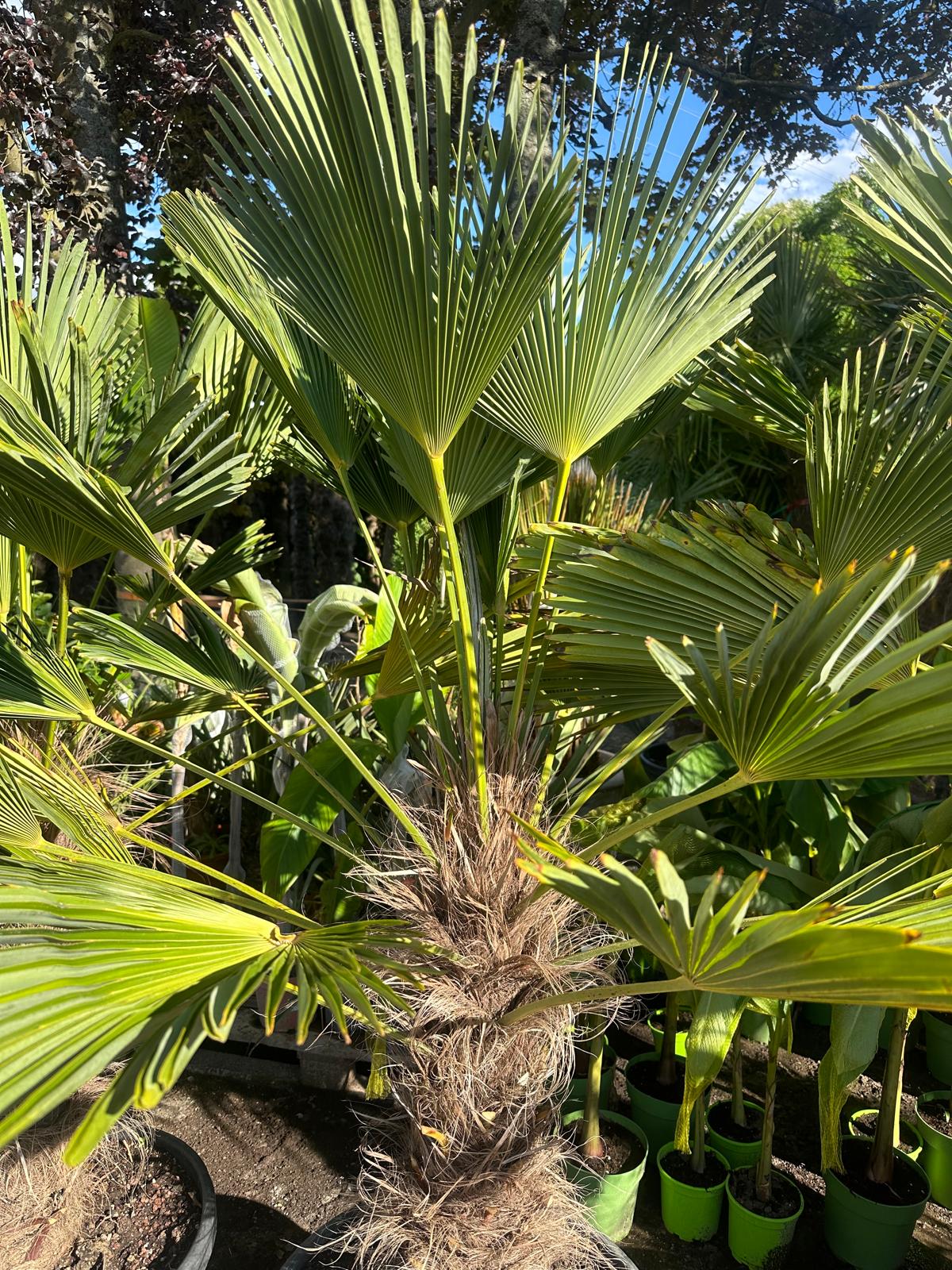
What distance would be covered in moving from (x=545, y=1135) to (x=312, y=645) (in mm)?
1483

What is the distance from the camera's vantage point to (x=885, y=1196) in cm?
169

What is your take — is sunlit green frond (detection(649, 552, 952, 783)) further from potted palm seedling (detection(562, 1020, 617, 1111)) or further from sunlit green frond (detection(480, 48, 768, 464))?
potted palm seedling (detection(562, 1020, 617, 1111))

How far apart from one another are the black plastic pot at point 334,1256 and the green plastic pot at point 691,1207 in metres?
0.40

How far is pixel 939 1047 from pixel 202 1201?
1.79m

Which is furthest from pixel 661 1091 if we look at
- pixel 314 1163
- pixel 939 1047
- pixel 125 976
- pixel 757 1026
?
pixel 125 976

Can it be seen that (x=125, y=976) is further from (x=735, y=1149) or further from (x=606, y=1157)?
(x=735, y=1149)

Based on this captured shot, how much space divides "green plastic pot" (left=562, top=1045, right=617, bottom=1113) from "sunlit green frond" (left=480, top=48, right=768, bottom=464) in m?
1.50

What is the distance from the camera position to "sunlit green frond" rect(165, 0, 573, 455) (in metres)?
0.90

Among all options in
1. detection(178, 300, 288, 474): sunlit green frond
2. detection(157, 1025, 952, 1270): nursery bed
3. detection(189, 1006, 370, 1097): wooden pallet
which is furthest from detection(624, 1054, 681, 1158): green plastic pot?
detection(178, 300, 288, 474): sunlit green frond

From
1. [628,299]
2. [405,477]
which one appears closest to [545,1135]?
[405,477]

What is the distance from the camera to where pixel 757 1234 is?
5.57 feet

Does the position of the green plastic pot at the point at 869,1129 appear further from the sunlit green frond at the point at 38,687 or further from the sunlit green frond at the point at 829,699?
the sunlit green frond at the point at 38,687

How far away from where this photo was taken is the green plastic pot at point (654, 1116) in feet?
6.41

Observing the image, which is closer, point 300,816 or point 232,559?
point 232,559
